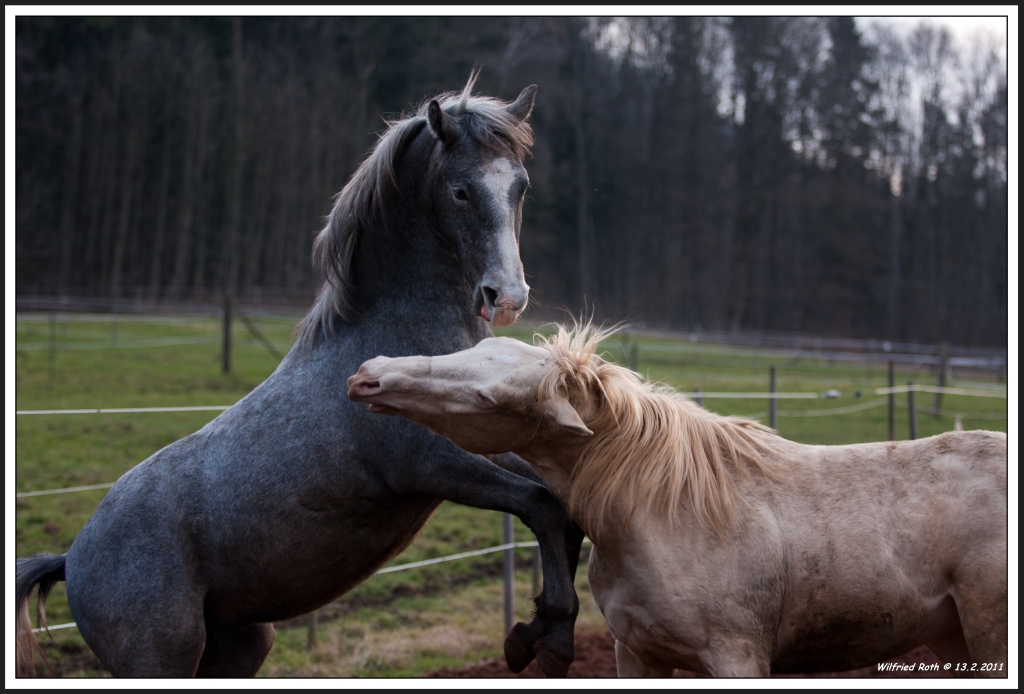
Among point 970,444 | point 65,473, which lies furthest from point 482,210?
point 65,473

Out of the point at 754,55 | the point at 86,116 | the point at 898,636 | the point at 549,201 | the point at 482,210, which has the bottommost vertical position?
the point at 898,636

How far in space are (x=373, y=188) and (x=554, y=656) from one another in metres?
1.81

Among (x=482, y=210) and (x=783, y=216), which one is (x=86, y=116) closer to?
(x=783, y=216)

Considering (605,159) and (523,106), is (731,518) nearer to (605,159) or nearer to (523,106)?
(523,106)

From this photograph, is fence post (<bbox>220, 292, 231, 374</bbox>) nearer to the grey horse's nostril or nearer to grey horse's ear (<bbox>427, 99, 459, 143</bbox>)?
grey horse's ear (<bbox>427, 99, 459, 143</bbox>)

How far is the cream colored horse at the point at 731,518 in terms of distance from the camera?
7.97 feet

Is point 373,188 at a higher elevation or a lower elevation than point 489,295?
higher

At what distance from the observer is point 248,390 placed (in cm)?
1376

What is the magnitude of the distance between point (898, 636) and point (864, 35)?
22739 mm

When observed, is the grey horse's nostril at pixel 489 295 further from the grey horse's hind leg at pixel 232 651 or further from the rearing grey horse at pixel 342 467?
the grey horse's hind leg at pixel 232 651

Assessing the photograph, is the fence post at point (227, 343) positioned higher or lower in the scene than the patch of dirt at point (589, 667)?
higher

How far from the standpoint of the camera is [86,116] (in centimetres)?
2294

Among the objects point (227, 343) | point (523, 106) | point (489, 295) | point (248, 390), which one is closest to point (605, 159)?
point (227, 343)

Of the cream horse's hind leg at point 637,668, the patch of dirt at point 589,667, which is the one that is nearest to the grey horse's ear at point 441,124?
the cream horse's hind leg at point 637,668
